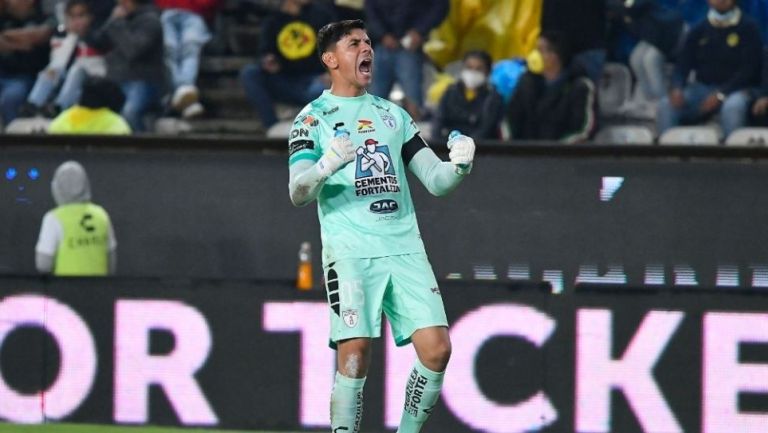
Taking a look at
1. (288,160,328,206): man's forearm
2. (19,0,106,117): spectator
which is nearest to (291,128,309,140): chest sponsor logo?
(288,160,328,206): man's forearm

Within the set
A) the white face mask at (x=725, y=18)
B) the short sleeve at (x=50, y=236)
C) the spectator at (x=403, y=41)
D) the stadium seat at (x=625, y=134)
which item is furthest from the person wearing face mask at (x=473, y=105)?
the short sleeve at (x=50, y=236)

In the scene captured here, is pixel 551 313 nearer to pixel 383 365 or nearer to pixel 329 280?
pixel 383 365

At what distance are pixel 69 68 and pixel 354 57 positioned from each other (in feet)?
23.2

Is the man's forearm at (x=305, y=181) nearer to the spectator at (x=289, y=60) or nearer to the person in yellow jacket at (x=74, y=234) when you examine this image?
the person in yellow jacket at (x=74, y=234)

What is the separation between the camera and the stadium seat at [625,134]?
38.4 feet

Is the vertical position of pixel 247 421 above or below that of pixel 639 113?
below

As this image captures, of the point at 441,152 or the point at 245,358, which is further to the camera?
the point at 441,152

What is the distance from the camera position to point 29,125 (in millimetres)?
12789

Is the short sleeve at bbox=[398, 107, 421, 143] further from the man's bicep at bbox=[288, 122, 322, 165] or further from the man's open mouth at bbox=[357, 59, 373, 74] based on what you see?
the man's bicep at bbox=[288, 122, 322, 165]

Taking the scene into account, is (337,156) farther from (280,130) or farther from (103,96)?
(103,96)

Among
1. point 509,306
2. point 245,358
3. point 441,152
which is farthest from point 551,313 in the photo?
point 441,152

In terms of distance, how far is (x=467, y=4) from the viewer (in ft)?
40.8

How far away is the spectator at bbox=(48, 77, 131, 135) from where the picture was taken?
41.0 ft

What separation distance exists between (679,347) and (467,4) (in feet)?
15.5
